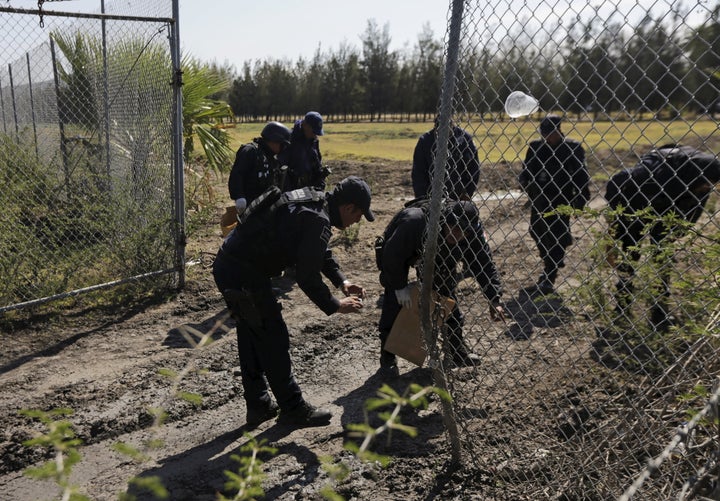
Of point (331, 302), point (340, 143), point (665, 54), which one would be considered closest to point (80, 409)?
point (331, 302)

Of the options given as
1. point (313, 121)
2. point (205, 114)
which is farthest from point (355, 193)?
point (205, 114)

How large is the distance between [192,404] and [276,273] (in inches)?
43.3

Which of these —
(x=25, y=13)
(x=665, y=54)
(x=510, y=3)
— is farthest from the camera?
(x=25, y=13)

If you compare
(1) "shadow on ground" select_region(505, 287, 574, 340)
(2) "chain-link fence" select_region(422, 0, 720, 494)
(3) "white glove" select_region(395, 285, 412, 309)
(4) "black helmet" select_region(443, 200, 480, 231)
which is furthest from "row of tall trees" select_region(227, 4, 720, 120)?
(1) "shadow on ground" select_region(505, 287, 574, 340)

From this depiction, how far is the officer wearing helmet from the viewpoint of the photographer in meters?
5.57

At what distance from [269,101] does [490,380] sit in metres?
49.3

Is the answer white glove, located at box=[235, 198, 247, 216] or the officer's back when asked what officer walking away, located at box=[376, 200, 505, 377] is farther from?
white glove, located at box=[235, 198, 247, 216]

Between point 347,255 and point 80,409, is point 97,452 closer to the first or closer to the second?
point 80,409

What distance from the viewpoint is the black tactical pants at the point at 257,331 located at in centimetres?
339

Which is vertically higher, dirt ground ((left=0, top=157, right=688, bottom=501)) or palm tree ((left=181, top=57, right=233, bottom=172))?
palm tree ((left=181, top=57, right=233, bottom=172))

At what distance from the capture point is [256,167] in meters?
5.63

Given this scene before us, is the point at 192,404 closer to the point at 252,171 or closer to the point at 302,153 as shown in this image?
the point at 252,171

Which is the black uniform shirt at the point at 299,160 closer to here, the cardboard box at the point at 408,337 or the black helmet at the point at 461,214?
the cardboard box at the point at 408,337

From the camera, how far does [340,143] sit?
24.2 m
